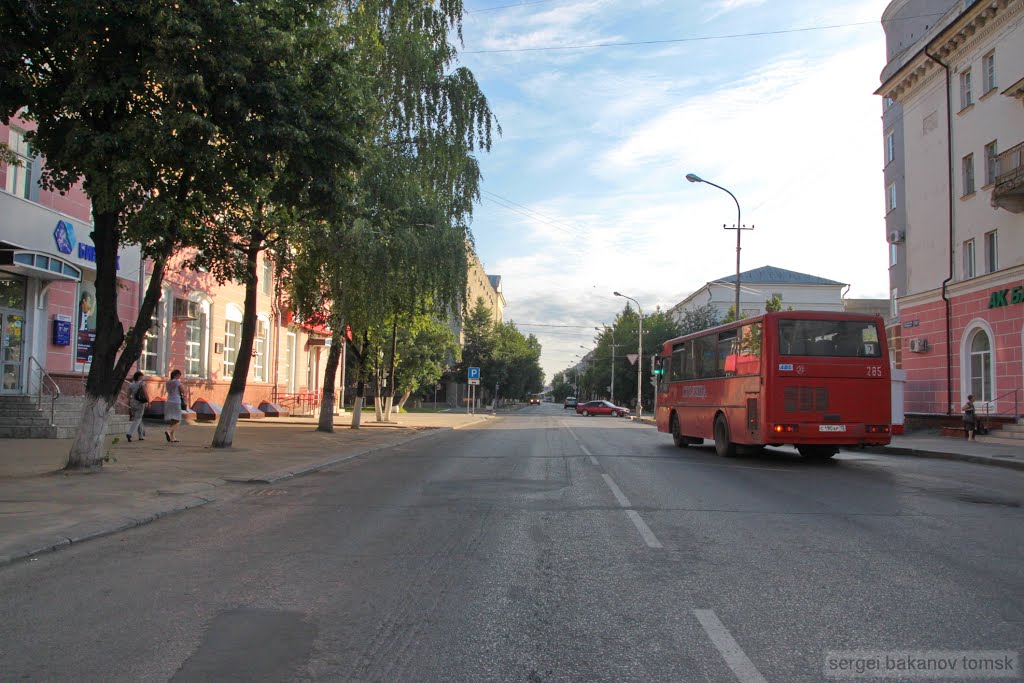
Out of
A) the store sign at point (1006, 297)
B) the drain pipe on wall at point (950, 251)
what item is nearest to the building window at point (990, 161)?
the drain pipe on wall at point (950, 251)

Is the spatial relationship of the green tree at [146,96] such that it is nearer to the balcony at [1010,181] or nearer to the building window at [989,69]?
the balcony at [1010,181]

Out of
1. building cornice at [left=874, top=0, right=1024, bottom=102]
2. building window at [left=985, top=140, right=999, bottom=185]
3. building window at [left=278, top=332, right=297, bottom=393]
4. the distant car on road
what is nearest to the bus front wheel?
building window at [left=985, top=140, right=999, bottom=185]

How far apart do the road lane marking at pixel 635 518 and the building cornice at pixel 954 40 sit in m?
22.4

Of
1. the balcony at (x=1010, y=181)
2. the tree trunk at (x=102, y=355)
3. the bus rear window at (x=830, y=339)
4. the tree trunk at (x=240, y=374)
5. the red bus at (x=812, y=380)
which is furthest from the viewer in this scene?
the balcony at (x=1010, y=181)

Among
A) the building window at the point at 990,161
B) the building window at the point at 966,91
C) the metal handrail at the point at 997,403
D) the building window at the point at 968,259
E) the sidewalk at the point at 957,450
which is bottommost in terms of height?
the sidewalk at the point at 957,450

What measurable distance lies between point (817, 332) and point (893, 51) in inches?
1168

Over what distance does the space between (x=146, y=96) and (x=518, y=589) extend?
9.46 m

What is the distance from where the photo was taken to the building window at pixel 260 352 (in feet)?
116

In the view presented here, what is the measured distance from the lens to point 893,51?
39.0 m

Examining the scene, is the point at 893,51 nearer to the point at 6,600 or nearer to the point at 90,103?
the point at 90,103

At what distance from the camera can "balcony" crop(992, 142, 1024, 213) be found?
2353 centimetres

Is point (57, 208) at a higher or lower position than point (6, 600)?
higher

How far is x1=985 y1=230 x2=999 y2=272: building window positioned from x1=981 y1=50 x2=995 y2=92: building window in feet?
16.0

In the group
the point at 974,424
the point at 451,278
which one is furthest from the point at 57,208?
the point at 974,424
